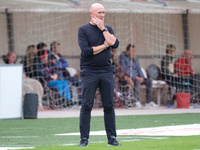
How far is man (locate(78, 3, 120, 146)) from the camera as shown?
7906 mm

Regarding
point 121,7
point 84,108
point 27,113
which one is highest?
point 121,7

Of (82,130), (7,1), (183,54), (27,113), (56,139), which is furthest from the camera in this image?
(183,54)

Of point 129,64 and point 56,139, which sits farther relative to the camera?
point 129,64

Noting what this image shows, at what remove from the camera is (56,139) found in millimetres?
9477

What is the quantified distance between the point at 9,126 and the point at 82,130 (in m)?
4.58

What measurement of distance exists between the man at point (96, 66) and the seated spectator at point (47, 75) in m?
9.14

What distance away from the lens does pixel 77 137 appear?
977cm

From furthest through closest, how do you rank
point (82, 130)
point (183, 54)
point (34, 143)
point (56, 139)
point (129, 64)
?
point (183, 54)
point (129, 64)
point (56, 139)
point (34, 143)
point (82, 130)

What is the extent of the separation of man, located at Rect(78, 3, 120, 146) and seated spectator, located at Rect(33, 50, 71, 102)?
9.14m

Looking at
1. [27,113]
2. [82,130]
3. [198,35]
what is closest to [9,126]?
[27,113]

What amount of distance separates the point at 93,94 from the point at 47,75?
937 centimetres

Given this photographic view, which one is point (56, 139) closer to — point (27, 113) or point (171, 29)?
point (27, 113)

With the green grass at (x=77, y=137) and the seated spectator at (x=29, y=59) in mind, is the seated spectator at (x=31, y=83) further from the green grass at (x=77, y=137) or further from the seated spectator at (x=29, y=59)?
the green grass at (x=77, y=137)

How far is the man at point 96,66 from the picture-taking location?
791 cm
